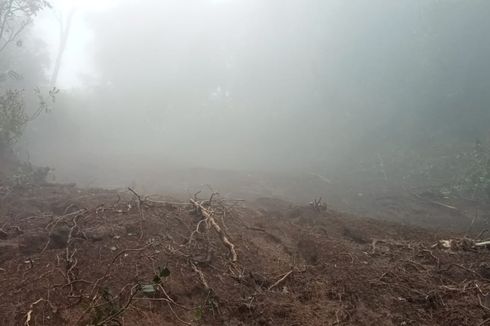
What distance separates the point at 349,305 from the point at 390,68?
1577cm

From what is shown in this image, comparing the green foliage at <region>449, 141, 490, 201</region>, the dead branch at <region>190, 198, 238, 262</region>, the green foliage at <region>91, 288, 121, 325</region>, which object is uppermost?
the green foliage at <region>449, 141, 490, 201</region>

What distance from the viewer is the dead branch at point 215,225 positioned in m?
4.85

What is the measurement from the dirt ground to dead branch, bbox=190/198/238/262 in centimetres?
3

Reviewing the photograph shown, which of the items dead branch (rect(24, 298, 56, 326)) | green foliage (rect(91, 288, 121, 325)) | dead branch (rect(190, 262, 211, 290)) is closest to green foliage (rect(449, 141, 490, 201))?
dead branch (rect(190, 262, 211, 290))

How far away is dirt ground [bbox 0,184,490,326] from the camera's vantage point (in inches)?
150

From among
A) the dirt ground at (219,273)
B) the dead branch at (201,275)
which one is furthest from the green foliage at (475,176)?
the dead branch at (201,275)

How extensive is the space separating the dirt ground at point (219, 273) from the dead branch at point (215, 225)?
0.03 meters

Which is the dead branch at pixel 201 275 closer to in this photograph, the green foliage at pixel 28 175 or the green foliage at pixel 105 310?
the green foliage at pixel 105 310

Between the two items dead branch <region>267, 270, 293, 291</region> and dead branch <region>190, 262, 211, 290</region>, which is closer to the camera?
dead branch <region>190, 262, 211, 290</region>

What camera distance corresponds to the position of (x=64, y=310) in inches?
146

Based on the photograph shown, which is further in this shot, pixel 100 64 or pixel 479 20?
pixel 100 64

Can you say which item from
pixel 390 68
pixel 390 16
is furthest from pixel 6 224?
pixel 390 16

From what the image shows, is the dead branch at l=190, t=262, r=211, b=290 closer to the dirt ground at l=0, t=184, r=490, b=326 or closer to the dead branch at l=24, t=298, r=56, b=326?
the dirt ground at l=0, t=184, r=490, b=326

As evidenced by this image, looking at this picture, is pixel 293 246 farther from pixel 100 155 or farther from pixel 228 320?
pixel 100 155
